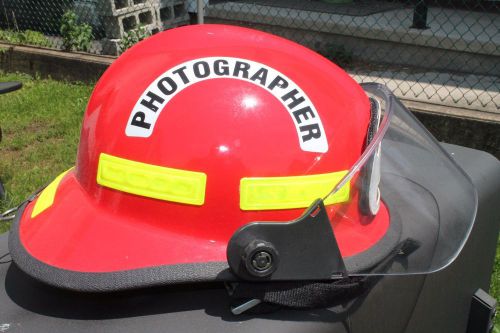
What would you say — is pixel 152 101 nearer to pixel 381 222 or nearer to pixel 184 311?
pixel 184 311

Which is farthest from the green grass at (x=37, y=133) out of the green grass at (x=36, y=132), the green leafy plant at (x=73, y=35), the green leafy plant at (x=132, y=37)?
the green leafy plant at (x=132, y=37)

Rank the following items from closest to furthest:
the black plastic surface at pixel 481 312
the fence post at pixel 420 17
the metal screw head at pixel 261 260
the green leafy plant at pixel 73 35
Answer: the metal screw head at pixel 261 260 < the black plastic surface at pixel 481 312 < the fence post at pixel 420 17 < the green leafy plant at pixel 73 35

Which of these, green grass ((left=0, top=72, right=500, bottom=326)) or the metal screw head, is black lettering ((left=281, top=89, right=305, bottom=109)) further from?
green grass ((left=0, top=72, right=500, bottom=326))

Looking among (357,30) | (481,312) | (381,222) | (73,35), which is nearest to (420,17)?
(357,30)

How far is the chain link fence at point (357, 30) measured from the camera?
4750 millimetres

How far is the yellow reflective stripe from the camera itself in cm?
115

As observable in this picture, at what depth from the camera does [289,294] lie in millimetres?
1088

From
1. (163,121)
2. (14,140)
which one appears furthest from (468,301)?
(14,140)

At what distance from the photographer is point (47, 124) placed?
446 cm

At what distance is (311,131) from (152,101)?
1.00 feet

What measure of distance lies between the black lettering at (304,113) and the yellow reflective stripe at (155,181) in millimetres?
205

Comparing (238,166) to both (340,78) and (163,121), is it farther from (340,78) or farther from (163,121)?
(340,78)

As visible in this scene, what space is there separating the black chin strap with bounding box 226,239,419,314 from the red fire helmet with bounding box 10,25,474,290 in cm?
3

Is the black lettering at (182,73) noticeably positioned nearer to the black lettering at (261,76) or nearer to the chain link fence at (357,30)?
the black lettering at (261,76)
